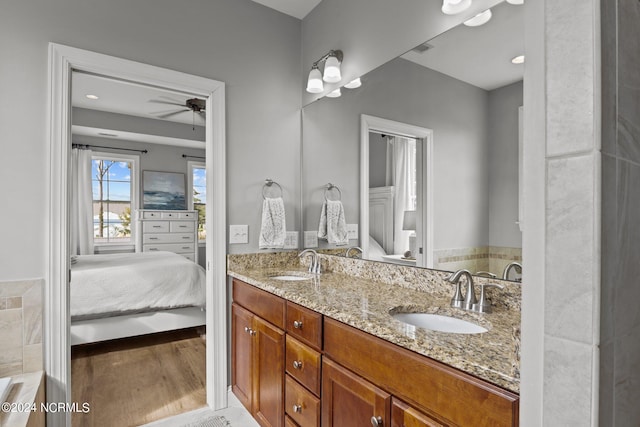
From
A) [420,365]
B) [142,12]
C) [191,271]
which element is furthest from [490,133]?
[191,271]

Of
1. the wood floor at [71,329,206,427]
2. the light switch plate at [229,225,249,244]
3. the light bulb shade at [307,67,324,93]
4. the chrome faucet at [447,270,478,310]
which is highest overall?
the light bulb shade at [307,67,324,93]

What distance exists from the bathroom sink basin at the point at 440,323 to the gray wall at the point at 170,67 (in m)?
1.33

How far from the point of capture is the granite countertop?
82 centimetres

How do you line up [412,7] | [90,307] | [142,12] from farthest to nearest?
[90,307]
[142,12]
[412,7]

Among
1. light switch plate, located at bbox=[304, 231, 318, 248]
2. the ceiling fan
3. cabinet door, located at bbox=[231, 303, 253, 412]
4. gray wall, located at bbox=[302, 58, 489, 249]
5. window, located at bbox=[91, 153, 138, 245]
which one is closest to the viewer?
gray wall, located at bbox=[302, 58, 489, 249]

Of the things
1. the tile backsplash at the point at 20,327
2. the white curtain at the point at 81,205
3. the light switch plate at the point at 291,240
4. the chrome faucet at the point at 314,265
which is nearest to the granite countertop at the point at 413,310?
the chrome faucet at the point at 314,265

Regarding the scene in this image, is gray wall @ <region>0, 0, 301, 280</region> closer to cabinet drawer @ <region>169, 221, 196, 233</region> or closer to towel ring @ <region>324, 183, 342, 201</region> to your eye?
towel ring @ <region>324, 183, 342, 201</region>

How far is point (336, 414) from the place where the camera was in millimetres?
1291

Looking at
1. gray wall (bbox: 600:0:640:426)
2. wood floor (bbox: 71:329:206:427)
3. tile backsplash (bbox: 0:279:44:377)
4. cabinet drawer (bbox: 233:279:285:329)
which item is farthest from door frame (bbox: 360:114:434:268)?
tile backsplash (bbox: 0:279:44:377)

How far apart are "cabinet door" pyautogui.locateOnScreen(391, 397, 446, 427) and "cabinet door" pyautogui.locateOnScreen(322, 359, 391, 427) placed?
0.07 feet

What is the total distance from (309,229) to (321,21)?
1454mm

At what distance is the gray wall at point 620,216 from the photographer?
502mm

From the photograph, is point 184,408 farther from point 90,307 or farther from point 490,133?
point 490,133

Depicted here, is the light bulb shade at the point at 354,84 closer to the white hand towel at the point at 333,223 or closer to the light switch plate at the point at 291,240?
the white hand towel at the point at 333,223
